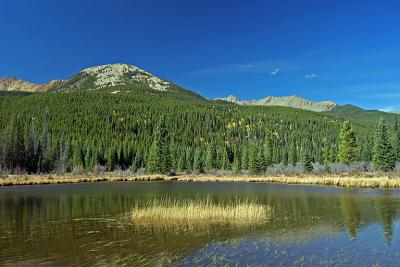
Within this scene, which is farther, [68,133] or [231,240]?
[68,133]

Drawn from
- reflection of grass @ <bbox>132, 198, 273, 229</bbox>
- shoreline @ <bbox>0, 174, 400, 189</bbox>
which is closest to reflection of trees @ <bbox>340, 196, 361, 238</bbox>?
reflection of grass @ <bbox>132, 198, 273, 229</bbox>

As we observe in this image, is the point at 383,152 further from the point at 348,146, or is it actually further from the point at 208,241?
the point at 208,241

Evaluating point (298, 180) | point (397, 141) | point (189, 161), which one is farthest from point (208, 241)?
point (189, 161)

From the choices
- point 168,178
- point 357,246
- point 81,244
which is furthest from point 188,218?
point 168,178

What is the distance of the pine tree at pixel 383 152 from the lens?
263 ft

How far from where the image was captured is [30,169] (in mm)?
110062

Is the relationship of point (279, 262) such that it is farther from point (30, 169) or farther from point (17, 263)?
point (30, 169)

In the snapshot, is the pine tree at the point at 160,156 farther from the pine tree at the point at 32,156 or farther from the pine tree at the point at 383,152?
the pine tree at the point at 383,152

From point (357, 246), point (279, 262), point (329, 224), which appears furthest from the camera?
point (329, 224)

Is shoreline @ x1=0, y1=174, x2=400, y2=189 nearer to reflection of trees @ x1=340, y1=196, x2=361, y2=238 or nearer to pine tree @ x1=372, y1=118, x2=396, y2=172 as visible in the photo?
pine tree @ x1=372, y1=118, x2=396, y2=172

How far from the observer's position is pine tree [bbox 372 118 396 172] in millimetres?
80188

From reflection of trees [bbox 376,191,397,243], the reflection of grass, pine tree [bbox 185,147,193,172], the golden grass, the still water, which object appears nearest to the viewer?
the still water

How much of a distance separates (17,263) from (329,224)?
17.4 meters

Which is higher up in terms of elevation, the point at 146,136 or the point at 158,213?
the point at 146,136
